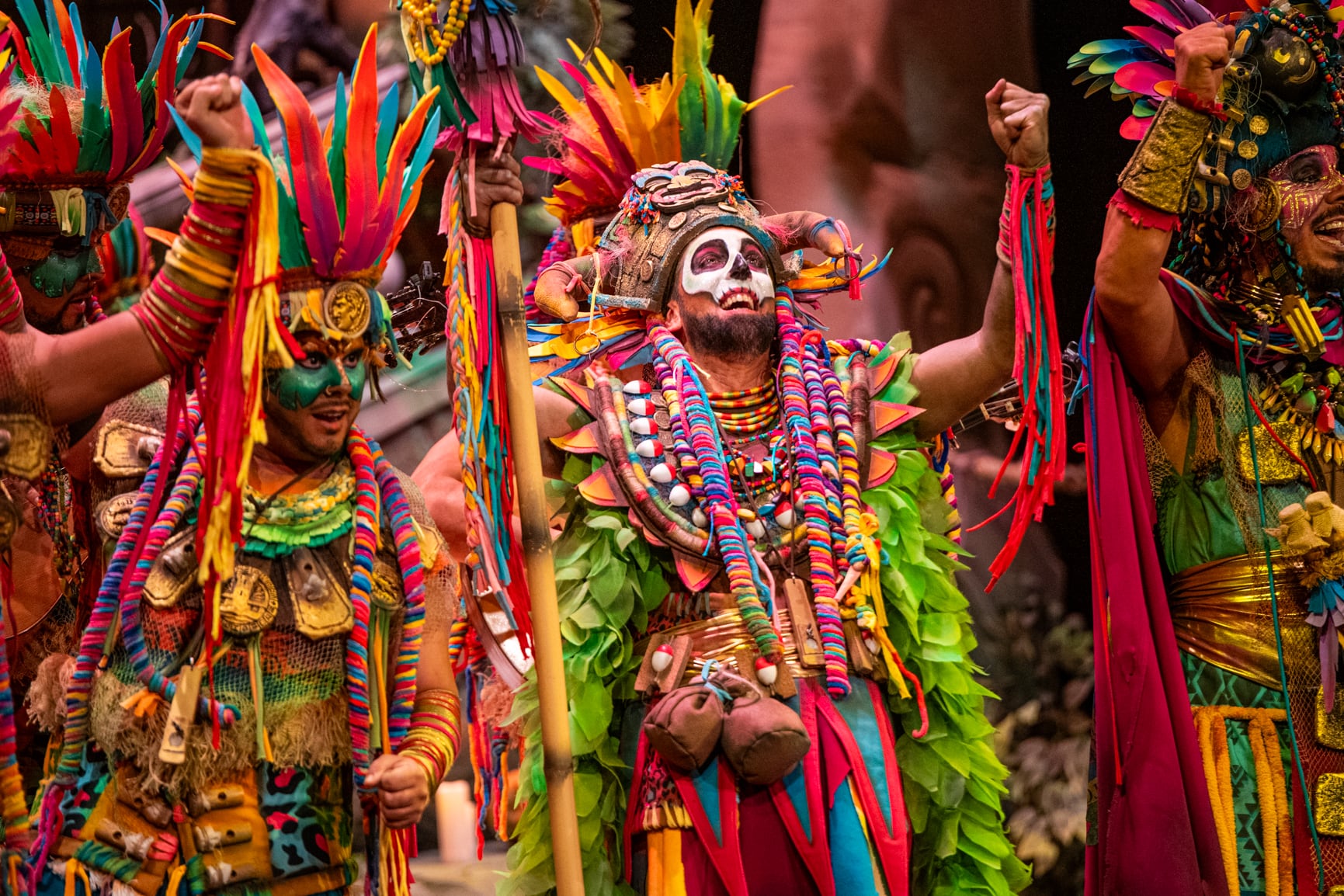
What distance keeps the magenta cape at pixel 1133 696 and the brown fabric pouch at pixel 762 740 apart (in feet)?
2.30

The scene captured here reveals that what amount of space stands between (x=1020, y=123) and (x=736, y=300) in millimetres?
676

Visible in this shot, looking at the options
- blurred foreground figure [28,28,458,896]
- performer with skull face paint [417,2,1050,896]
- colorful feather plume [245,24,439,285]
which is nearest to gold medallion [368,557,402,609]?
blurred foreground figure [28,28,458,896]

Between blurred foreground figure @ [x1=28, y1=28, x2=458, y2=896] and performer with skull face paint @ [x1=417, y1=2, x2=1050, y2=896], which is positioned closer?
blurred foreground figure @ [x1=28, y1=28, x2=458, y2=896]

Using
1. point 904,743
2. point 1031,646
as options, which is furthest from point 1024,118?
point 1031,646

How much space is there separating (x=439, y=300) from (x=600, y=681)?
1.23 m

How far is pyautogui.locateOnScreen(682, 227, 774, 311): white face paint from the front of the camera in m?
3.43

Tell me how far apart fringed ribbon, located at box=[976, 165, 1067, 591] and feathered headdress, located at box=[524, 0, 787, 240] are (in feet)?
2.53

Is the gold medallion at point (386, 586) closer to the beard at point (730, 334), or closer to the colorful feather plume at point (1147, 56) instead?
the beard at point (730, 334)

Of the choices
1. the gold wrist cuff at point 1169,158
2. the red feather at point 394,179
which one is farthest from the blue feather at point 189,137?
the gold wrist cuff at point 1169,158

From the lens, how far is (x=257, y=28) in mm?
4738

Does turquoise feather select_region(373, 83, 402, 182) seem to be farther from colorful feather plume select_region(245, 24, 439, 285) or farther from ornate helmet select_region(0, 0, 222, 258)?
ornate helmet select_region(0, 0, 222, 258)

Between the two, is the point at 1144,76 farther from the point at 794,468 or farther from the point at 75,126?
the point at 75,126

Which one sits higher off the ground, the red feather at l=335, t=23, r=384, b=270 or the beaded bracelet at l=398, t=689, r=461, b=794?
the red feather at l=335, t=23, r=384, b=270

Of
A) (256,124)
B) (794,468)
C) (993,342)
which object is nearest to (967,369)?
(993,342)
